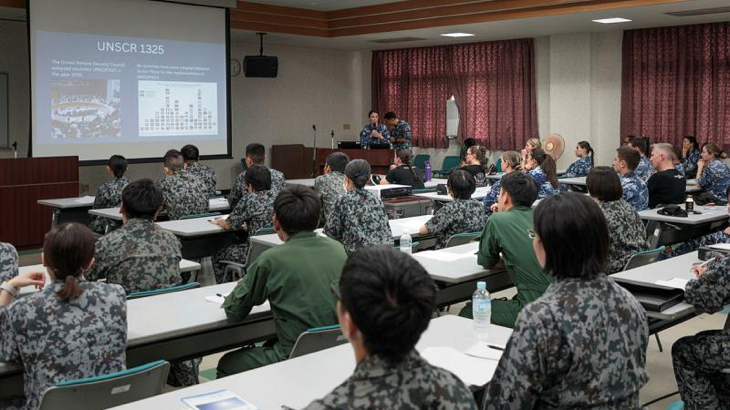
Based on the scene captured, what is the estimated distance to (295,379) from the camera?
267cm

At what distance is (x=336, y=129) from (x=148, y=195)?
11.9 m

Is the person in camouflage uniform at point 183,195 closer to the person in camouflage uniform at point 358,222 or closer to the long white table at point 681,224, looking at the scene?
the person in camouflage uniform at point 358,222

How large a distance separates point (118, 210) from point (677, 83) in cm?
883

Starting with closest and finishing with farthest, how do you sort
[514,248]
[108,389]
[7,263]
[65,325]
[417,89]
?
1. [108,389]
2. [65,325]
3. [7,263]
4. [514,248]
5. [417,89]

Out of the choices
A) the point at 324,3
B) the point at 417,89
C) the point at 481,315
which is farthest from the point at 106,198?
the point at 417,89

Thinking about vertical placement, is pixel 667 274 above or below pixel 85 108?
below

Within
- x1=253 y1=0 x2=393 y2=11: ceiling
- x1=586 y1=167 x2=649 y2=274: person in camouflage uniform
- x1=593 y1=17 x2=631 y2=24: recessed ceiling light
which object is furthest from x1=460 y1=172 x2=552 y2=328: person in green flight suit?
x1=253 y1=0 x2=393 y2=11: ceiling

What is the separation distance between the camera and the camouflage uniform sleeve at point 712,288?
136 inches

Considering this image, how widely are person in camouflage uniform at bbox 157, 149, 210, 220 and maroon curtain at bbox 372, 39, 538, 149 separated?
766 cm

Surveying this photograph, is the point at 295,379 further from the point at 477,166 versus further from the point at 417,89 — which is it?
the point at 417,89

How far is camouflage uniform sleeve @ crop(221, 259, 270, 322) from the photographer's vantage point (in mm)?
3277

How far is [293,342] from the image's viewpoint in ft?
10.9

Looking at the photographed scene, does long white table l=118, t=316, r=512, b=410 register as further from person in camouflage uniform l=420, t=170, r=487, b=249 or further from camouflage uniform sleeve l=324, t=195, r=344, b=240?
person in camouflage uniform l=420, t=170, r=487, b=249

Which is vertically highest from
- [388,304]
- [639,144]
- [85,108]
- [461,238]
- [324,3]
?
[324,3]
